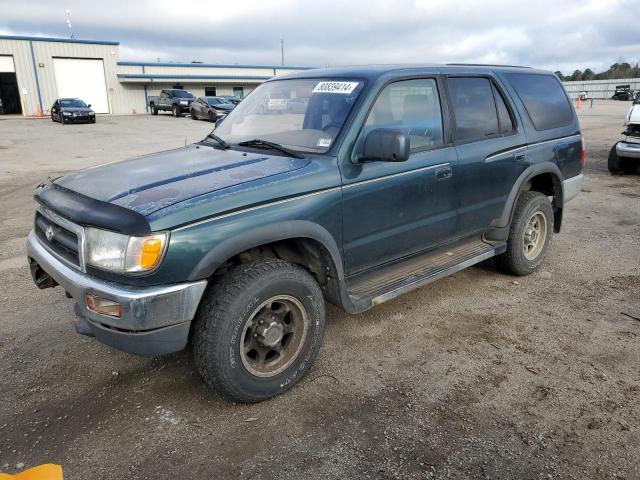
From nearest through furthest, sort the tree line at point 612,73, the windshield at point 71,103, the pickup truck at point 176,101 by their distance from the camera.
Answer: the windshield at point 71,103
the pickup truck at point 176,101
the tree line at point 612,73

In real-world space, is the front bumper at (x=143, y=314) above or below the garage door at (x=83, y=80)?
below

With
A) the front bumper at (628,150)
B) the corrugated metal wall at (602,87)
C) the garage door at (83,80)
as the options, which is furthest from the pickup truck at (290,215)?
the corrugated metal wall at (602,87)

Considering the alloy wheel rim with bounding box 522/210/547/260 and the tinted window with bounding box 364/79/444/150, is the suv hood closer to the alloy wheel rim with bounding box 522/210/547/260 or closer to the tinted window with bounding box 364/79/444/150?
the tinted window with bounding box 364/79/444/150

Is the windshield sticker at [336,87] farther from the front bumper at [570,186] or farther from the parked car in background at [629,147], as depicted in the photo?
the parked car in background at [629,147]

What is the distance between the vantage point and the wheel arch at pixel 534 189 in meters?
4.32

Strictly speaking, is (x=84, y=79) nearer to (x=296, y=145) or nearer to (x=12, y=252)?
(x=12, y=252)

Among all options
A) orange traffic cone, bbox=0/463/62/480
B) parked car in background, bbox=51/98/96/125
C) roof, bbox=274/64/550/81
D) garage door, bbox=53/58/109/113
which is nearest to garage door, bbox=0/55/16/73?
garage door, bbox=53/58/109/113

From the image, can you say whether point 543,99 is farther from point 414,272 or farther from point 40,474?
point 40,474

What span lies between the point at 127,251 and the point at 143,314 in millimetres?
318

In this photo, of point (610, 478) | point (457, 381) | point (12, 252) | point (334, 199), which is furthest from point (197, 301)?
point (12, 252)

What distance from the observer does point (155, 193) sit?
266 centimetres

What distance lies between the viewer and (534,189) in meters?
4.97

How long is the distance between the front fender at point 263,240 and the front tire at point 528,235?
220 cm

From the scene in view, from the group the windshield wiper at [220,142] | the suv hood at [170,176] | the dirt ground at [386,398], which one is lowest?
the dirt ground at [386,398]
